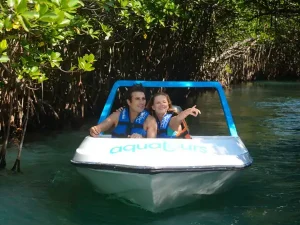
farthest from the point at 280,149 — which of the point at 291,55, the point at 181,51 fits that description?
the point at 291,55

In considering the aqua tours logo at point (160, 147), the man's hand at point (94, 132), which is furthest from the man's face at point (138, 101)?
the aqua tours logo at point (160, 147)

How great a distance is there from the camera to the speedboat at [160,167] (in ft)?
15.3

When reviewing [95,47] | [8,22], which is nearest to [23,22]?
[8,22]

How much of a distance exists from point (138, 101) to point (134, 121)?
199mm

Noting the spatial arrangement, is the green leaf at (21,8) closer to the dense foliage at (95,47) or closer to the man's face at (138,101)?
the dense foliage at (95,47)

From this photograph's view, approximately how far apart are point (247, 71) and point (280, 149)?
21774mm

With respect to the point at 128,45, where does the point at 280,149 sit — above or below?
below

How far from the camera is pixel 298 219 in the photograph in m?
5.00

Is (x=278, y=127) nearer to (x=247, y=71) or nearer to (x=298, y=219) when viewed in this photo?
(x=298, y=219)

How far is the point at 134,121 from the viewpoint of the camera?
A: 5.61m

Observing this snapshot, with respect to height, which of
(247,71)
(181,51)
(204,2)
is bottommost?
(247,71)

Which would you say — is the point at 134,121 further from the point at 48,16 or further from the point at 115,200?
the point at 48,16

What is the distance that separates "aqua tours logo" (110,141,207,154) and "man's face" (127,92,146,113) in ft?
2.24

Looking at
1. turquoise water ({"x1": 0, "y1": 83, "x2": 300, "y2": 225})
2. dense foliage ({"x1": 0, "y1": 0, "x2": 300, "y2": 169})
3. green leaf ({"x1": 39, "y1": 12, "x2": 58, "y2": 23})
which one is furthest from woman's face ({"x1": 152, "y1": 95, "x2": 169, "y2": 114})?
green leaf ({"x1": 39, "y1": 12, "x2": 58, "y2": 23})
